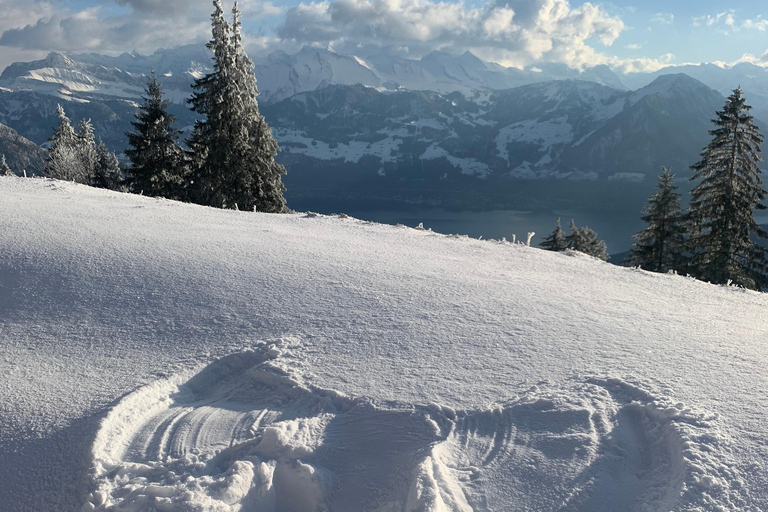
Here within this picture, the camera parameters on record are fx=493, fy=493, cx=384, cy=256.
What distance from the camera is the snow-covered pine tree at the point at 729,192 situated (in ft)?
84.3

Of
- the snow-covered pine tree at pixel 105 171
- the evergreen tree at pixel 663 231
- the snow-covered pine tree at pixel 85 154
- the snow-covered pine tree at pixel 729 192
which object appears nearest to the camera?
the snow-covered pine tree at pixel 729 192

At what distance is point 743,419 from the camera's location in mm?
3359

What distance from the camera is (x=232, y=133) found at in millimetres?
27547

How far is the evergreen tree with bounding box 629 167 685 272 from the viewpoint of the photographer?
3344 cm

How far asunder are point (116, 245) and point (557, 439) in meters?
5.85

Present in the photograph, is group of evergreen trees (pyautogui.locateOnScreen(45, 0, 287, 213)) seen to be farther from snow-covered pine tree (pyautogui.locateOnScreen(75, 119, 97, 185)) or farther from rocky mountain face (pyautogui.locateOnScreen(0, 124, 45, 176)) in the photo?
rocky mountain face (pyautogui.locateOnScreen(0, 124, 45, 176))

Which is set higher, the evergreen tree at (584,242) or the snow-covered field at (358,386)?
the evergreen tree at (584,242)

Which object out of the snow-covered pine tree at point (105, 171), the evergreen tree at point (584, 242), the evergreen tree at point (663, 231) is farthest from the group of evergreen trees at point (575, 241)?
the snow-covered pine tree at point (105, 171)

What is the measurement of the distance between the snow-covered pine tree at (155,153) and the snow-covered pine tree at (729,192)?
3159 cm

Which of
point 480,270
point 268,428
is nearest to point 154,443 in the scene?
point 268,428

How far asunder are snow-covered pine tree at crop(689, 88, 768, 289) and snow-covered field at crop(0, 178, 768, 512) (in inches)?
925

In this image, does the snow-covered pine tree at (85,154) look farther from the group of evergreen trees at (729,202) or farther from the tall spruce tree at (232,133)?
the group of evergreen trees at (729,202)

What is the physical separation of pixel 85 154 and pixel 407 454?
5370 centimetres

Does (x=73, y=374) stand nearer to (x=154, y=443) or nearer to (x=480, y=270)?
(x=154, y=443)
